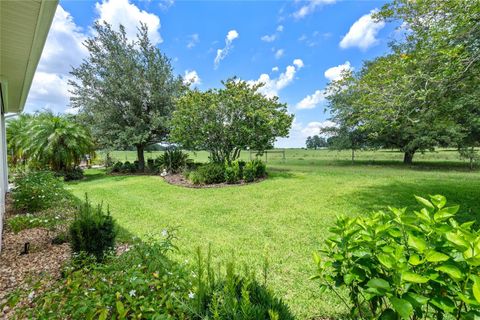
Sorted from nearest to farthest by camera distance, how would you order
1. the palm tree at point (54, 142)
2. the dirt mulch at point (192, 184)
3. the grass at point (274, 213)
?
the grass at point (274, 213) < the dirt mulch at point (192, 184) < the palm tree at point (54, 142)

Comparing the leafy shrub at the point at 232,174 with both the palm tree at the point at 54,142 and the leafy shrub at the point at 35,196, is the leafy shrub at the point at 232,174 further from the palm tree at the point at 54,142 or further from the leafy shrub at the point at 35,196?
the palm tree at the point at 54,142

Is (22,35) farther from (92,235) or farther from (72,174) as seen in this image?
(72,174)

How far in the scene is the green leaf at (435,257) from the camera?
936mm

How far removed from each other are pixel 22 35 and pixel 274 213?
5495 mm

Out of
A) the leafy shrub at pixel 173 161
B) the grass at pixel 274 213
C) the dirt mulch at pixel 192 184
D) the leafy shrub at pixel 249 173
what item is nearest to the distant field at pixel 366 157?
the leafy shrub at pixel 173 161

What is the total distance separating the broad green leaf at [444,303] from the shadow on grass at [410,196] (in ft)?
17.0

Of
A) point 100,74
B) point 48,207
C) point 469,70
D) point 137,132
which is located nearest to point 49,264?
point 48,207

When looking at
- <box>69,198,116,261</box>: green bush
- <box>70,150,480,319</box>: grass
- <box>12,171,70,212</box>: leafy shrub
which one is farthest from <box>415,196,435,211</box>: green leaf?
<box>12,171,70,212</box>: leafy shrub

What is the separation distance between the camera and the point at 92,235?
3.07 meters

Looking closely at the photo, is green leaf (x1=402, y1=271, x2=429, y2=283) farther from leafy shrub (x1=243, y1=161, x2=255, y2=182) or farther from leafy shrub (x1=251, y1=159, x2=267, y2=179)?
leafy shrub (x1=251, y1=159, x2=267, y2=179)

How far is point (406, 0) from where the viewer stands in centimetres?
543

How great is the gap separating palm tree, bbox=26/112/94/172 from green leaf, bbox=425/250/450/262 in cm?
1423

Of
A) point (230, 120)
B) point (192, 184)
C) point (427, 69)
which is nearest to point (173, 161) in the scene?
point (192, 184)

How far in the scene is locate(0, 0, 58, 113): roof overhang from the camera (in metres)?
2.52
